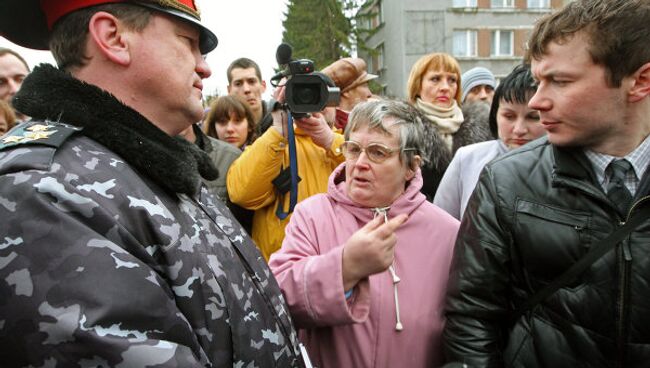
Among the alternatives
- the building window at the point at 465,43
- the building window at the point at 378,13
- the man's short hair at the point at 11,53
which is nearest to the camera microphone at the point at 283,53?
the man's short hair at the point at 11,53

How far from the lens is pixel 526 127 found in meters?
2.57

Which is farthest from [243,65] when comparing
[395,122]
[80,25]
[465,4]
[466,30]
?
[465,4]

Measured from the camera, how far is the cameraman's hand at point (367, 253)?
168 cm

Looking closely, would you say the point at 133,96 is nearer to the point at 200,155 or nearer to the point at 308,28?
the point at 200,155

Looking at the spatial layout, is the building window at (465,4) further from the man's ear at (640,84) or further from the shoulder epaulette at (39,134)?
the shoulder epaulette at (39,134)

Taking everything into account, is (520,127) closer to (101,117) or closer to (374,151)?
(374,151)

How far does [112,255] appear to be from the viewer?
0.95 meters

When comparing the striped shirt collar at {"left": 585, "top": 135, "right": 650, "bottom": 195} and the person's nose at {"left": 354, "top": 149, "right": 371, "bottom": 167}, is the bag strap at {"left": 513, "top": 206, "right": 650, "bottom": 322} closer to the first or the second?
the striped shirt collar at {"left": 585, "top": 135, "right": 650, "bottom": 195}

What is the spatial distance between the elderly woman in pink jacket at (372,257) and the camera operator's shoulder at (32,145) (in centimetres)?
96

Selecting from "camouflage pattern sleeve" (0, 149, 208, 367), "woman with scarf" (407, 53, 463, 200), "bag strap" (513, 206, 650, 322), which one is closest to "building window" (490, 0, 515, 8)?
"woman with scarf" (407, 53, 463, 200)

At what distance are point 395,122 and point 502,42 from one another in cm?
2697

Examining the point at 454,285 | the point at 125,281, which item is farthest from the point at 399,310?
the point at 125,281

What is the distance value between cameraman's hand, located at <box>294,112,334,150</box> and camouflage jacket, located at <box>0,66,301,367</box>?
5.02ft

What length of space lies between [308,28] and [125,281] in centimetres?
2636
